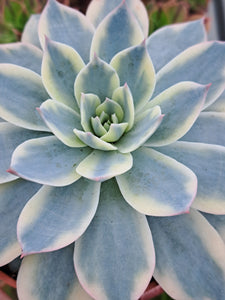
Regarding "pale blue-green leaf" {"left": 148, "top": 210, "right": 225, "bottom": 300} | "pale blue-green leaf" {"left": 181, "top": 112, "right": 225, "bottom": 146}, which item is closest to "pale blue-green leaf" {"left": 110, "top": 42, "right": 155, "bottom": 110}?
"pale blue-green leaf" {"left": 181, "top": 112, "right": 225, "bottom": 146}

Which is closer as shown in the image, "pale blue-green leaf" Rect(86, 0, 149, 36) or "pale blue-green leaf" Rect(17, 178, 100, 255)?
"pale blue-green leaf" Rect(17, 178, 100, 255)

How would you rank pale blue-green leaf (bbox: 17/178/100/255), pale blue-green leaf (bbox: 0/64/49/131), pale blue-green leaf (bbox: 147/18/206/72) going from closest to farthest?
1. pale blue-green leaf (bbox: 17/178/100/255)
2. pale blue-green leaf (bbox: 0/64/49/131)
3. pale blue-green leaf (bbox: 147/18/206/72)

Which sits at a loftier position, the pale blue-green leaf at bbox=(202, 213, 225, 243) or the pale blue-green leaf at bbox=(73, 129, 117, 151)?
the pale blue-green leaf at bbox=(73, 129, 117, 151)

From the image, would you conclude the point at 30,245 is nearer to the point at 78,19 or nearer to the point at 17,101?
the point at 17,101

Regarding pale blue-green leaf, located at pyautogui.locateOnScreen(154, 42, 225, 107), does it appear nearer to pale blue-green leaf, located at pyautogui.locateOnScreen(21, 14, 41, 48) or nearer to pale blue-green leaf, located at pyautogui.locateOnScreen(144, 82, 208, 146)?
pale blue-green leaf, located at pyautogui.locateOnScreen(144, 82, 208, 146)

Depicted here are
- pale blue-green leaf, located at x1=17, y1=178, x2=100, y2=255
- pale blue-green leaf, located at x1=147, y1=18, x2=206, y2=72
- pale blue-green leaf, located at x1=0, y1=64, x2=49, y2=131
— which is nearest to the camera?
pale blue-green leaf, located at x1=17, y1=178, x2=100, y2=255

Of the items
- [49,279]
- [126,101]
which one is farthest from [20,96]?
[49,279]

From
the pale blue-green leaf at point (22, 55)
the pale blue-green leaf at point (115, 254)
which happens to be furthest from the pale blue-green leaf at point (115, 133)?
the pale blue-green leaf at point (22, 55)
